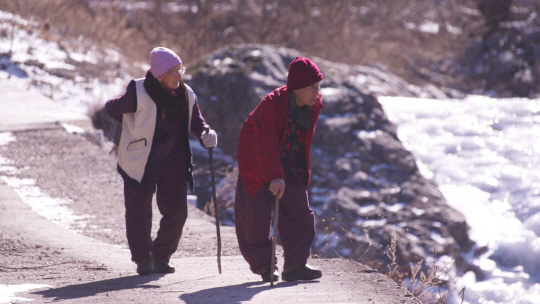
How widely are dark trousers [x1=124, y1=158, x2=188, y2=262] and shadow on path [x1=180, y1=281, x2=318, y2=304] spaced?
70 centimetres

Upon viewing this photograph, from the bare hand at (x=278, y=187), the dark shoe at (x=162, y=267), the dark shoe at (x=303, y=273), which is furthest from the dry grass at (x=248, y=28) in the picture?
the bare hand at (x=278, y=187)

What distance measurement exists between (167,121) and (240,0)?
616 inches

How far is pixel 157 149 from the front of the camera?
4586 millimetres

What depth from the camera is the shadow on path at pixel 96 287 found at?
3.80 meters

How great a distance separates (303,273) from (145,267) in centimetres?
105

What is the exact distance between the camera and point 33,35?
45.5 feet

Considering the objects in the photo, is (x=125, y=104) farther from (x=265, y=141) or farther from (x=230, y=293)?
(x=230, y=293)

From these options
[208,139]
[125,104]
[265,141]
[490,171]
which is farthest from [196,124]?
[490,171]

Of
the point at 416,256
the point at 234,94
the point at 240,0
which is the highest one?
the point at 240,0

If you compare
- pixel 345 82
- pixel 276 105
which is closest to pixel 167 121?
pixel 276 105

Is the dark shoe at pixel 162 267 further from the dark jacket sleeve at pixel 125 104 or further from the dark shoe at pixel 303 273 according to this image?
the dark jacket sleeve at pixel 125 104

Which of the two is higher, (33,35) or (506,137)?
(33,35)

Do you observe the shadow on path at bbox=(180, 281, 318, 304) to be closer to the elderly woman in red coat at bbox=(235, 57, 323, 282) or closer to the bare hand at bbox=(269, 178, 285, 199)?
the elderly woman in red coat at bbox=(235, 57, 323, 282)

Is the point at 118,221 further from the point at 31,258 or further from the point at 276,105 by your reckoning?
the point at 276,105
